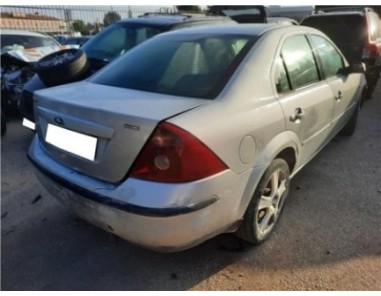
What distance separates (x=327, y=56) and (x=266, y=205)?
1773 mm

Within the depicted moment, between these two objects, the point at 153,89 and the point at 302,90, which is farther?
the point at 302,90

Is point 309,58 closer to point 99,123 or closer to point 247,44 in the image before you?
point 247,44

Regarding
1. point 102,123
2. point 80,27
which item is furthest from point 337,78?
point 80,27

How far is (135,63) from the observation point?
8.63ft

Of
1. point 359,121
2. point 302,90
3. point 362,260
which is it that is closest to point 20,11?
point 359,121

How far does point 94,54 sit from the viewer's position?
4.99 m

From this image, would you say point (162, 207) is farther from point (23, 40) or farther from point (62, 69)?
point (23, 40)

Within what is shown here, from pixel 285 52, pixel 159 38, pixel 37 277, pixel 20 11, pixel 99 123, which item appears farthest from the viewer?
pixel 20 11

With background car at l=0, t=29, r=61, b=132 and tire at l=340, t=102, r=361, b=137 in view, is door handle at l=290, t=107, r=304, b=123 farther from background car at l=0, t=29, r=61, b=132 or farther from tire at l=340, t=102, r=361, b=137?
background car at l=0, t=29, r=61, b=132

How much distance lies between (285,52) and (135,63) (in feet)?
3.60

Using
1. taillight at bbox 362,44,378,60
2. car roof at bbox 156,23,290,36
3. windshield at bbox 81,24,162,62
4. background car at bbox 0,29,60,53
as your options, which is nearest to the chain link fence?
background car at bbox 0,29,60,53

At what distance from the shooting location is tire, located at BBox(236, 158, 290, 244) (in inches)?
88.8

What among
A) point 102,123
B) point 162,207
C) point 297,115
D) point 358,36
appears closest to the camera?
point 162,207

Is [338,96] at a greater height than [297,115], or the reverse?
[297,115]
